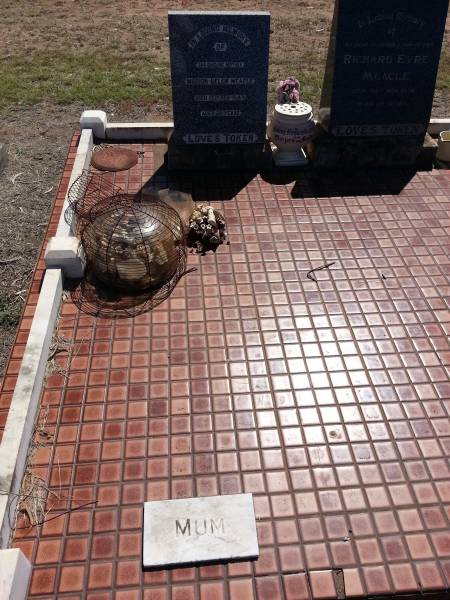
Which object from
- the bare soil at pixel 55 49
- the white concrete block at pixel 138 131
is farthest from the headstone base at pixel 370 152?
the bare soil at pixel 55 49

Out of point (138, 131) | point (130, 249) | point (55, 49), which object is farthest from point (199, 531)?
point (55, 49)

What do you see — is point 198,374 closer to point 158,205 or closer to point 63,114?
point 158,205

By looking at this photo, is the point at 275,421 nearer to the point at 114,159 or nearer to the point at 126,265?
the point at 126,265

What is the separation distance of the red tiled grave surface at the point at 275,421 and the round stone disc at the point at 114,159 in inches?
104

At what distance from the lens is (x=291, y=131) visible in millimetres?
8672

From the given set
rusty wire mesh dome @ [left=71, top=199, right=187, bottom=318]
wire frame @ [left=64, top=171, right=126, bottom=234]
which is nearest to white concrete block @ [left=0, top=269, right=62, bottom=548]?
rusty wire mesh dome @ [left=71, top=199, right=187, bottom=318]

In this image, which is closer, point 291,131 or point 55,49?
point 291,131

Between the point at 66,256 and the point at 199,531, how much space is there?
370 cm

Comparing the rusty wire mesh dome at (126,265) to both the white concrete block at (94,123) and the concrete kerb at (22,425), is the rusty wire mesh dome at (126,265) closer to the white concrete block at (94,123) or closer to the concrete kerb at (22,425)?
the concrete kerb at (22,425)

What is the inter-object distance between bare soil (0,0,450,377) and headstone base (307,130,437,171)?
3593 mm

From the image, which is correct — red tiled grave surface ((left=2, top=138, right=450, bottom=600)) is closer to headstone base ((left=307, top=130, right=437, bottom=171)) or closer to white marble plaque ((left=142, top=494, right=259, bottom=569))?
white marble plaque ((left=142, top=494, right=259, bottom=569))

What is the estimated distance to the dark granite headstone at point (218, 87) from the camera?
7.78 m

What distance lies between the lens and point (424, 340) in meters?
6.06

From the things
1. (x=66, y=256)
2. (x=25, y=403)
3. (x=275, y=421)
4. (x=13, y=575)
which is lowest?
(x=275, y=421)
